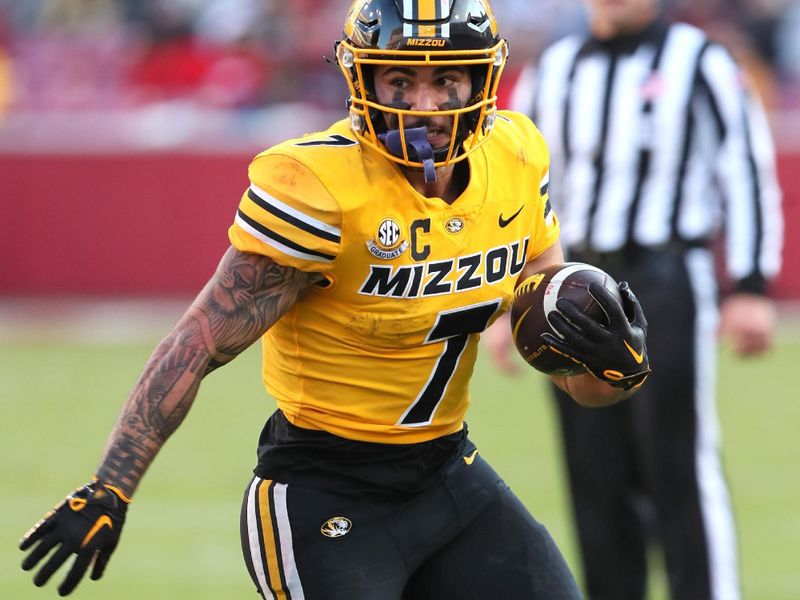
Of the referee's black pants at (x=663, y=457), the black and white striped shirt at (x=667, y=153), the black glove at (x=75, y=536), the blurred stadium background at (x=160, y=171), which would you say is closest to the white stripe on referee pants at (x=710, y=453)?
the referee's black pants at (x=663, y=457)

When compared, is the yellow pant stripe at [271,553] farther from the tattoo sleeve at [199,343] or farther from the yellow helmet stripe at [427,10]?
the yellow helmet stripe at [427,10]

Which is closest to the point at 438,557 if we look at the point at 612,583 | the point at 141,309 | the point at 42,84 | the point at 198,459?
the point at 612,583

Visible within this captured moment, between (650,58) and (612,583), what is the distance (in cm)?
165

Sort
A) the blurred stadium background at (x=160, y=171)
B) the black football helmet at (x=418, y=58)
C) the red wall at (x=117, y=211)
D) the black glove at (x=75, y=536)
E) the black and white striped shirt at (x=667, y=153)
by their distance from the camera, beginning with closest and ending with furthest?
1. the black glove at (x=75, y=536)
2. the black football helmet at (x=418, y=58)
3. the black and white striped shirt at (x=667, y=153)
4. the blurred stadium background at (x=160, y=171)
5. the red wall at (x=117, y=211)

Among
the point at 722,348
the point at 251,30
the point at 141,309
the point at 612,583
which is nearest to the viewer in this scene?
the point at 612,583

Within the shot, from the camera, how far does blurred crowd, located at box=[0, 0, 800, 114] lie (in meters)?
12.4

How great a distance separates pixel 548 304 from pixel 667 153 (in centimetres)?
176

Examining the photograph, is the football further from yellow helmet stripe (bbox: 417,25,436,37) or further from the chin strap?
yellow helmet stripe (bbox: 417,25,436,37)

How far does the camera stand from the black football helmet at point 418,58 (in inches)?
128

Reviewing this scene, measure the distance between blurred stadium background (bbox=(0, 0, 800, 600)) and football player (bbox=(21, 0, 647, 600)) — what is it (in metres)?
4.67

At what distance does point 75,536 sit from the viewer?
9.87 ft

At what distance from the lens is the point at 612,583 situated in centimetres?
494

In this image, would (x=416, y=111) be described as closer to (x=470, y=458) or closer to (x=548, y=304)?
(x=548, y=304)

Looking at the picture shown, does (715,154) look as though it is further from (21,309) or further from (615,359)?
(21,309)
